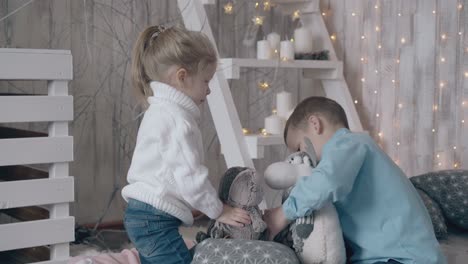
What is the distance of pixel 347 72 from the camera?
3.29m

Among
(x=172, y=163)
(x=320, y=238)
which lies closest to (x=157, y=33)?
(x=172, y=163)

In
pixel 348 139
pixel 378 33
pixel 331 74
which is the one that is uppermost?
pixel 378 33

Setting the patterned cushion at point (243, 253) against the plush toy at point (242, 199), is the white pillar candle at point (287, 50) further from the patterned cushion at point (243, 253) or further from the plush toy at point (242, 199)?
the patterned cushion at point (243, 253)

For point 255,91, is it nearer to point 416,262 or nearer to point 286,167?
point 286,167

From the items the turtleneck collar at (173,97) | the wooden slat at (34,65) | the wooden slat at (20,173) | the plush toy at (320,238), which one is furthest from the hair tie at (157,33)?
the wooden slat at (20,173)

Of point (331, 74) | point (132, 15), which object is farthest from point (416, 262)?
point (132, 15)

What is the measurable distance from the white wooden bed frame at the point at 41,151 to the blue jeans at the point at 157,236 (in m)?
0.64

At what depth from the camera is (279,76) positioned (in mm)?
3752

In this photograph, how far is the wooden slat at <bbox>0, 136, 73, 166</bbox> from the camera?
7.25 ft

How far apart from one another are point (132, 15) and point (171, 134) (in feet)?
5.50

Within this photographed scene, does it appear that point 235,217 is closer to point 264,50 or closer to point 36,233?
point 36,233

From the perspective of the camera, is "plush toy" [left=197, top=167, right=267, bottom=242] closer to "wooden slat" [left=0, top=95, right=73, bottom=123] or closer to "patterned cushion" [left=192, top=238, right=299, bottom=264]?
"patterned cushion" [left=192, top=238, right=299, bottom=264]

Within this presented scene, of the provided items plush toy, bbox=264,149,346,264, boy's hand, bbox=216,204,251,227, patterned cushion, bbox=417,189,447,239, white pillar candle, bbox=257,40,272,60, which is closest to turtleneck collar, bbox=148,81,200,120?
boy's hand, bbox=216,204,251,227

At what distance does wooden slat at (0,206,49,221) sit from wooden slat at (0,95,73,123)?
0.35 metres
